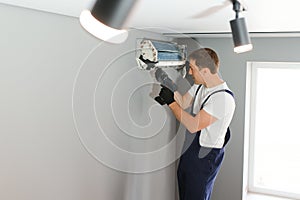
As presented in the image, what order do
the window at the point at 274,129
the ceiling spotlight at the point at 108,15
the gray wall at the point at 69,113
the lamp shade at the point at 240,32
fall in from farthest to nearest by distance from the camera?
the window at the point at 274,129 → the gray wall at the point at 69,113 → the lamp shade at the point at 240,32 → the ceiling spotlight at the point at 108,15

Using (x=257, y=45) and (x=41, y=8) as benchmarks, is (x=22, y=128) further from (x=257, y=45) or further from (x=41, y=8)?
(x=257, y=45)

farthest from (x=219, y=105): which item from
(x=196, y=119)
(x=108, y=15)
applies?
(x=108, y=15)

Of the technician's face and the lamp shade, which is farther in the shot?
the technician's face

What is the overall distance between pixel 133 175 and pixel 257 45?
114 centimetres

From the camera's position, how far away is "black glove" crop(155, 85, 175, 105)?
210cm

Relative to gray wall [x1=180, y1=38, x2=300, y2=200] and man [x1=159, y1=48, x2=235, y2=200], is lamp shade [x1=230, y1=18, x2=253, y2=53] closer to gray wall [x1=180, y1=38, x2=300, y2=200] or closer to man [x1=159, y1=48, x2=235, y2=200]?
man [x1=159, y1=48, x2=235, y2=200]

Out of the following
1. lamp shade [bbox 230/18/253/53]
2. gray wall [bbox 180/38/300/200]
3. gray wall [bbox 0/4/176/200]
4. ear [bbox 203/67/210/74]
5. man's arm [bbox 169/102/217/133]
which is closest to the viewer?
lamp shade [bbox 230/18/253/53]

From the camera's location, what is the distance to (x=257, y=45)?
2465 mm

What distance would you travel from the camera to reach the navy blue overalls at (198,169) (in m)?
2.18

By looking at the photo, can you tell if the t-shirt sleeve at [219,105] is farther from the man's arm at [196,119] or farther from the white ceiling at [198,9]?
the white ceiling at [198,9]

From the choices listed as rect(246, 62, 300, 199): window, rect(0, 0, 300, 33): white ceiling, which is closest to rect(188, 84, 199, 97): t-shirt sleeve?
rect(246, 62, 300, 199): window

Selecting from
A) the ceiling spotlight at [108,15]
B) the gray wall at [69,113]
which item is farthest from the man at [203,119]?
the ceiling spotlight at [108,15]

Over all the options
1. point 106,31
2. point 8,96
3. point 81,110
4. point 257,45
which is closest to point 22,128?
point 8,96

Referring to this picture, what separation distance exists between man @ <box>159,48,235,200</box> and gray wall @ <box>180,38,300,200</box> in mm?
401
